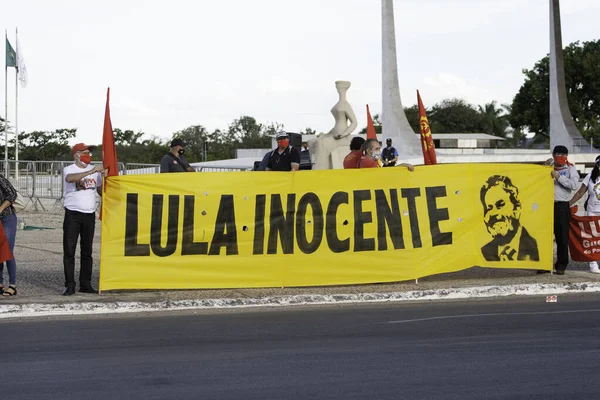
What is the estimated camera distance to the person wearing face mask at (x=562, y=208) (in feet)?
45.6

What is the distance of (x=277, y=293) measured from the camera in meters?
12.3

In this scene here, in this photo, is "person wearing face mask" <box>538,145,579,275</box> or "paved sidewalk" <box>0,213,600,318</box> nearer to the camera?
"paved sidewalk" <box>0,213,600,318</box>

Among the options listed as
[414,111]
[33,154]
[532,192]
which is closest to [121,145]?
[33,154]

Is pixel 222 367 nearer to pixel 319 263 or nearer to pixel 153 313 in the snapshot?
pixel 153 313

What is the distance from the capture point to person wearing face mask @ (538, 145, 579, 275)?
1391 centimetres

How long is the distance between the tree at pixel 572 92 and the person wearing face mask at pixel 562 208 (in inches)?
3181

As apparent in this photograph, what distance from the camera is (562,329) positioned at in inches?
390

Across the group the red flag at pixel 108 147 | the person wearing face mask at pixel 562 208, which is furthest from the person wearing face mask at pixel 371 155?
the red flag at pixel 108 147

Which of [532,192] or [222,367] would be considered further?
[532,192]

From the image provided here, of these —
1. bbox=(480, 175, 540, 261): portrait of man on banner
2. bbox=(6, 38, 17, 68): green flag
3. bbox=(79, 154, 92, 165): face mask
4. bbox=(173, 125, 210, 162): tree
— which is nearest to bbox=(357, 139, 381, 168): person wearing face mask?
bbox=(480, 175, 540, 261): portrait of man on banner

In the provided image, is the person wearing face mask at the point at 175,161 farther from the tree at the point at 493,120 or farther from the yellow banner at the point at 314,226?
the tree at the point at 493,120

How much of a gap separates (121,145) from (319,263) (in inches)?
2824

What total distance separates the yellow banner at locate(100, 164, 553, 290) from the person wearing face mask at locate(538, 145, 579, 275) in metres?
0.43

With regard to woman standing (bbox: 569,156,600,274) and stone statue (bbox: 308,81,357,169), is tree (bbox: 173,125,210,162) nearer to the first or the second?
stone statue (bbox: 308,81,357,169)
